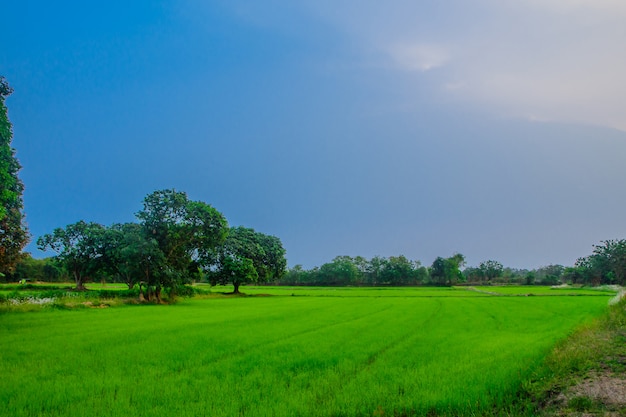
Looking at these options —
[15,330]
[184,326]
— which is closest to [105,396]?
[184,326]

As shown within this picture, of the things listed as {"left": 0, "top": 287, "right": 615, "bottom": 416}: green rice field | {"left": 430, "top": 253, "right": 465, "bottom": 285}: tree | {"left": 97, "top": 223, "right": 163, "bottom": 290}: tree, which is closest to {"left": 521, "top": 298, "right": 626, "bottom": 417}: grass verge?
{"left": 0, "top": 287, "right": 615, "bottom": 416}: green rice field

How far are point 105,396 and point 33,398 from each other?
1.25 metres

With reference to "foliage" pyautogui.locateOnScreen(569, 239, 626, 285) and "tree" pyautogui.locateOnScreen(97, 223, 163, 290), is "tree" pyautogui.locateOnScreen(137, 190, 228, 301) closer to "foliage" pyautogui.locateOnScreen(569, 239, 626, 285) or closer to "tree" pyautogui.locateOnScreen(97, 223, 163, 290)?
"tree" pyautogui.locateOnScreen(97, 223, 163, 290)

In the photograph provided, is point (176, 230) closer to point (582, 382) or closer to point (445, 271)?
point (582, 382)

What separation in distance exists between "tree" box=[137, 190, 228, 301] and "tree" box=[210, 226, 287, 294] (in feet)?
56.0

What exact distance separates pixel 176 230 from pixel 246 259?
67.7 feet

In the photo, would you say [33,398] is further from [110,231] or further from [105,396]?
[110,231]

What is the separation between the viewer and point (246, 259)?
57594 mm

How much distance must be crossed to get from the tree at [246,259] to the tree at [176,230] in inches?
672

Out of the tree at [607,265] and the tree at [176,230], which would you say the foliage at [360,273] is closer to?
the tree at [607,265]

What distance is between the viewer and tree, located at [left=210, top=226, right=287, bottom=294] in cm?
5703

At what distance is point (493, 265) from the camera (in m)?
139

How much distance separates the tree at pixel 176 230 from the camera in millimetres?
37188

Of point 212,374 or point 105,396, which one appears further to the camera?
point 212,374
